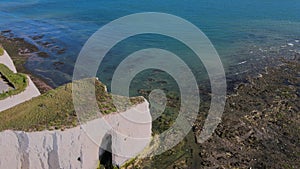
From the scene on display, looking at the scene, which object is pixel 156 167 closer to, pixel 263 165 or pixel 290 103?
pixel 263 165

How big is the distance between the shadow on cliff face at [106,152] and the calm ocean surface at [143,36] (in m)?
13.8

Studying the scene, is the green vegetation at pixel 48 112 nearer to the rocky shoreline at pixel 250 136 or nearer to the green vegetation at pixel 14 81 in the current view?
the green vegetation at pixel 14 81

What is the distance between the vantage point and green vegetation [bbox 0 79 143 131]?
13945 mm

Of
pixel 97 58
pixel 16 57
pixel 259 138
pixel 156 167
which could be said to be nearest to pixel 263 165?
pixel 259 138

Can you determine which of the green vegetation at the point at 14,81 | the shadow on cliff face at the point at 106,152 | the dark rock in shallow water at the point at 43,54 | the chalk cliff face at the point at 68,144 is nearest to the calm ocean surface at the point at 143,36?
the dark rock in shallow water at the point at 43,54

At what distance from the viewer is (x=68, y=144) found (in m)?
13.9

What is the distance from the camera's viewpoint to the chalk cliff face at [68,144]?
13742mm

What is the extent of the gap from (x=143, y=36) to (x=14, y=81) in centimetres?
2730

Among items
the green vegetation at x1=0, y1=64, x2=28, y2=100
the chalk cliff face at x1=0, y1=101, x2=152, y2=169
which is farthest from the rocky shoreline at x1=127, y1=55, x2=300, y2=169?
the green vegetation at x1=0, y1=64, x2=28, y2=100

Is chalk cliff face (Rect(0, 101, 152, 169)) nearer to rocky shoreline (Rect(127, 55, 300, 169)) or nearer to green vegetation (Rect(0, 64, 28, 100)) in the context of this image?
rocky shoreline (Rect(127, 55, 300, 169))

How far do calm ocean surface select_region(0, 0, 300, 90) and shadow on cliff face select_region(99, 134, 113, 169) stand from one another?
13835mm

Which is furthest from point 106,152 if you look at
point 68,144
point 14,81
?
point 14,81

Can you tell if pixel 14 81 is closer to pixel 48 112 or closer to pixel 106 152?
pixel 48 112

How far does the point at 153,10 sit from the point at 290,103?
47.0 meters
